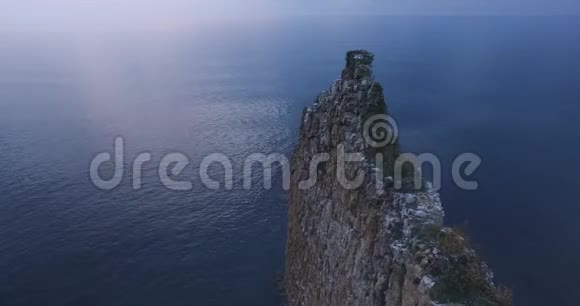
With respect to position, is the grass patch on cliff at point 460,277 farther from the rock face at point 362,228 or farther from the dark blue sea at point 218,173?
the dark blue sea at point 218,173

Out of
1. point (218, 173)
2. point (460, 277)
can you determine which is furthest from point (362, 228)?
point (218, 173)

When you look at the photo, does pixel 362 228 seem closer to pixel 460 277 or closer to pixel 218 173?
pixel 460 277

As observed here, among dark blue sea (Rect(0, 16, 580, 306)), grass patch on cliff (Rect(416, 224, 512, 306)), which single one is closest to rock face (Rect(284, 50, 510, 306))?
grass patch on cliff (Rect(416, 224, 512, 306))

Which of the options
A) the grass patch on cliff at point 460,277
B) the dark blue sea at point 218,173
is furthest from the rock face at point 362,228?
the dark blue sea at point 218,173

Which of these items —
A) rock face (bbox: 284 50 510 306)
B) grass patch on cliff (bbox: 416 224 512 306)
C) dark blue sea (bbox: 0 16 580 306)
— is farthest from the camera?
dark blue sea (bbox: 0 16 580 306)

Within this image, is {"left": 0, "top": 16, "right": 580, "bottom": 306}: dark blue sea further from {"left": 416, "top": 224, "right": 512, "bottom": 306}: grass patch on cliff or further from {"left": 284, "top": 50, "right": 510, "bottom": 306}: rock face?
{"left": 416, "top": 224, "right": 512, "bottom": 306}: grass patch on cliff

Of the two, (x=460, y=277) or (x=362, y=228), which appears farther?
(x=362, y=228)
